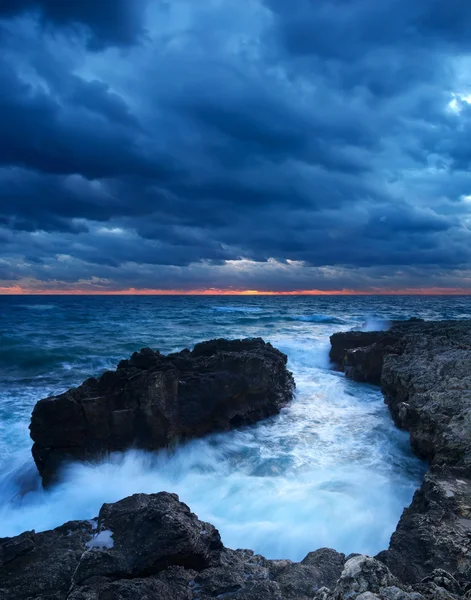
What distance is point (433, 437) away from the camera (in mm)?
6355

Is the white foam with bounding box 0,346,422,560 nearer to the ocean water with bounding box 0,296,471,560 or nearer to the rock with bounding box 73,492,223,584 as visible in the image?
the ocean water with bounding box 0,296,471,560

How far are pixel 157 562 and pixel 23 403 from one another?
33.5 ft

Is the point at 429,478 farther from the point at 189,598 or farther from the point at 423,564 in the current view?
the point at 189,598

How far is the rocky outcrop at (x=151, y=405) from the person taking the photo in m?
7.31

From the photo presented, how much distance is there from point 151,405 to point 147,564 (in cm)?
446

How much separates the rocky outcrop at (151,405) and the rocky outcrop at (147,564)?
3476 millimetres

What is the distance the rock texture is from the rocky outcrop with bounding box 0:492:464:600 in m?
0.67

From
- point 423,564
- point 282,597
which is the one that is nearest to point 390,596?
point 282,597

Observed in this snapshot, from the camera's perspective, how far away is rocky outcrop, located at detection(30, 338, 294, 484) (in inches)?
288

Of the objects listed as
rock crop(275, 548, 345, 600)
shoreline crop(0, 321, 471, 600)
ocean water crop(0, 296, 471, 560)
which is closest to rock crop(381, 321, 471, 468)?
ocean water crop(0, 296, 471, 560)

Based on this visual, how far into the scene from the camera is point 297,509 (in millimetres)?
5633

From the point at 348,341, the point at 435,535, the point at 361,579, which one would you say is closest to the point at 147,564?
the point at 361,579

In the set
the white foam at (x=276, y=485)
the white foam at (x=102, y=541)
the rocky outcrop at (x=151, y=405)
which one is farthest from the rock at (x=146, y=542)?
the rocky outcrop at (x=151, y=405)

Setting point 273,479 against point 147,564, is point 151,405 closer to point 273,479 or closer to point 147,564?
point 273,479
